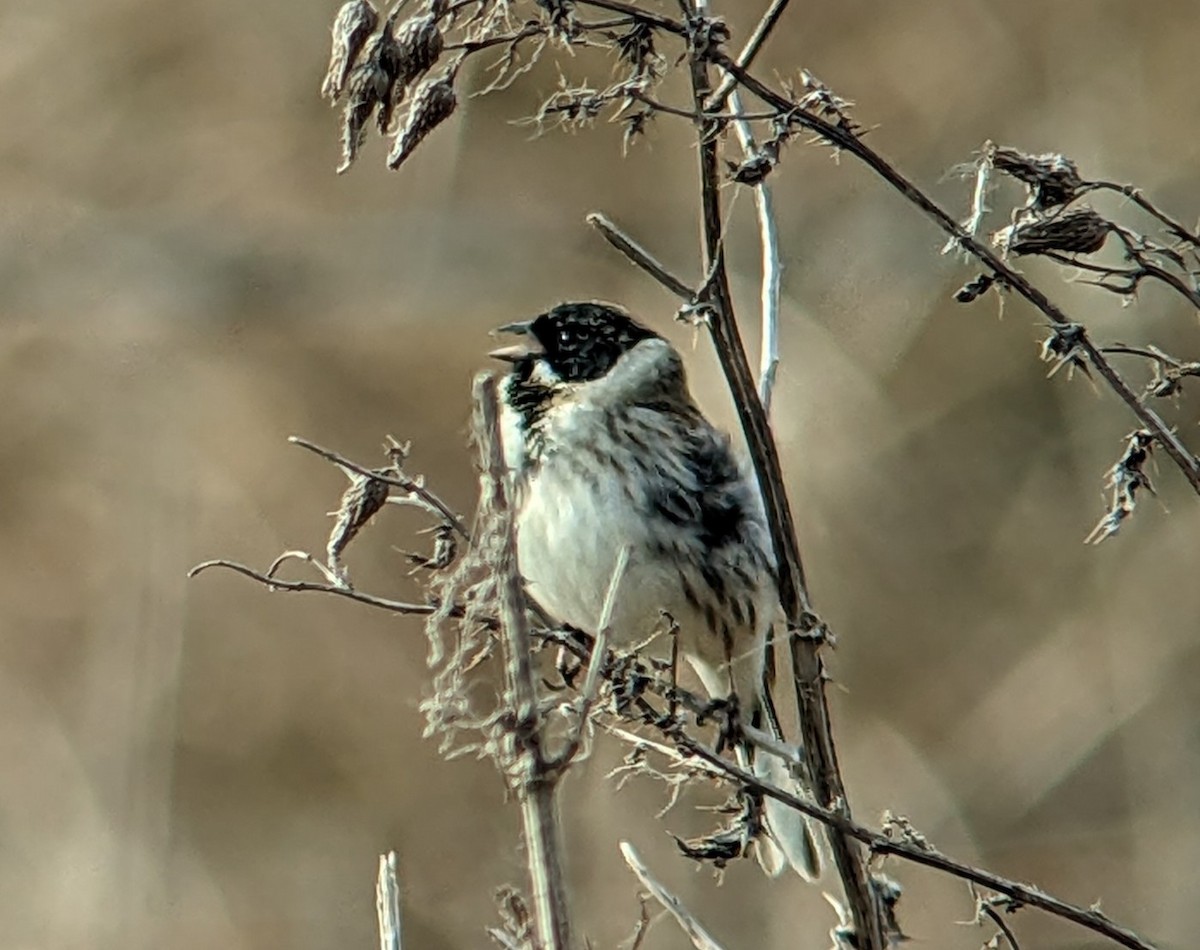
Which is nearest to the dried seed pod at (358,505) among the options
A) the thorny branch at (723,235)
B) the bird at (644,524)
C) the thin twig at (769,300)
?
the thorny branch at (723,235)

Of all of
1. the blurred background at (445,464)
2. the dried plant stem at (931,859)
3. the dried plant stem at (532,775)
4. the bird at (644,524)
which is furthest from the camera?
the blurred background at (445,464)

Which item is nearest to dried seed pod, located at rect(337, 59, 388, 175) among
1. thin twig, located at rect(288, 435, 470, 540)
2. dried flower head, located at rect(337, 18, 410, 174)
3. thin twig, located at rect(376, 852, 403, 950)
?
dried flower head, located at rect(337, 18, 410, 174)

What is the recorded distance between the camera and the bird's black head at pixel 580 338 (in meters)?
3.23

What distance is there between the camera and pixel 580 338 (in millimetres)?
3270

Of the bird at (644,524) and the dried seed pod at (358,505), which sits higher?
the bird at (644,524)

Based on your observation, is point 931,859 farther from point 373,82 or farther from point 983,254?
point 373,82

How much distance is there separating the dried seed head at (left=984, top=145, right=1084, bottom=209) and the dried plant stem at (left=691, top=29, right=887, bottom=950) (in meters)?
0.25

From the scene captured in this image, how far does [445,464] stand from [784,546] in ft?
16.4

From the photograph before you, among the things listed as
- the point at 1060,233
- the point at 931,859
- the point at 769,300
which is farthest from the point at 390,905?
the point at 769,300

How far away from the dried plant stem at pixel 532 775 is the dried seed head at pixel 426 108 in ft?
2.02

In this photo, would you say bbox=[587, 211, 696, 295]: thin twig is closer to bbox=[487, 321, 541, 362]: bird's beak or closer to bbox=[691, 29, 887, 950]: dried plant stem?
bbox=[691, 29, 887, 950]: dried plant stem

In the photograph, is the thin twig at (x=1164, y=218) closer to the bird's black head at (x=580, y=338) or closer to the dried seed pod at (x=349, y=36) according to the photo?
the dried seed pod at (x=349, y=36)

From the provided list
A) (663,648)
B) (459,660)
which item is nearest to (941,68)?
(663,648)

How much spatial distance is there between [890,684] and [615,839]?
171cm
